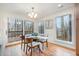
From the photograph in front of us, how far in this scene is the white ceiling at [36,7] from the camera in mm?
1675

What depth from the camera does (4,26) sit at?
1.67m

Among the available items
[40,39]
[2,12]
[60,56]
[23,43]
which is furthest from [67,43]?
[2,12]

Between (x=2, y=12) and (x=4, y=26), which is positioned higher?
(x=2, y=12)

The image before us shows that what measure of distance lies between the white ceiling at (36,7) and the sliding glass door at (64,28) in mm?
176

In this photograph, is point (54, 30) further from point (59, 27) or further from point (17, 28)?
point (17, 28)

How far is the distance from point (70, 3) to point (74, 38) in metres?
0.61

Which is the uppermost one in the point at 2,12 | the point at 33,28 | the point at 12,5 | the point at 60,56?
the point at 12,5

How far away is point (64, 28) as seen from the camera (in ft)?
5.54

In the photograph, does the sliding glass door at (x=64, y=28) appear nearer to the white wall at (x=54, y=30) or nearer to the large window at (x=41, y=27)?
the white wall at (x=54, y=30)

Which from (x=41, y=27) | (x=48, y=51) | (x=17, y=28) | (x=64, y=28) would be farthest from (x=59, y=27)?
(x=17, y=28)

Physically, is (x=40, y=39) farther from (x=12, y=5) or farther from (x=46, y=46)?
(x=12, y=5)

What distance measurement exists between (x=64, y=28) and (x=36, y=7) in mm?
611

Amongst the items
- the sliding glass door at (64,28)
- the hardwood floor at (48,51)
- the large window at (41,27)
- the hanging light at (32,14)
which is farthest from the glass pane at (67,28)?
the hanging light at (32,14)

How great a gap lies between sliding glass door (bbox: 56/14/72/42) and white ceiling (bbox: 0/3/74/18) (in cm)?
18
